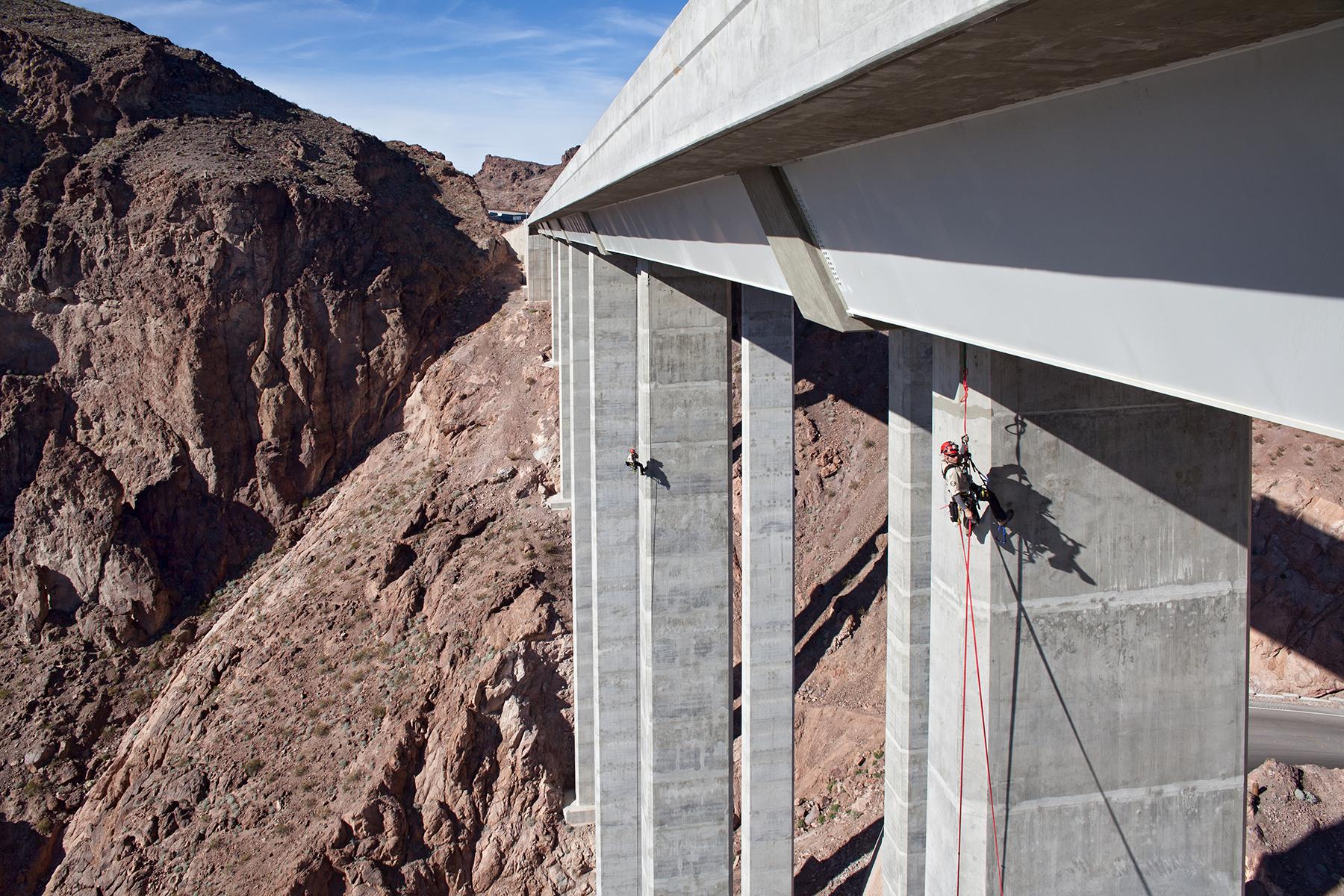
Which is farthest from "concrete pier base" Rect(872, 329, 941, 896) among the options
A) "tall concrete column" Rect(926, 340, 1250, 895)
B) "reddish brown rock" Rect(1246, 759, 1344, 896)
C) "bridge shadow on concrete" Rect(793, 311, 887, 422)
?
"bridge shadow on concrete" Rect(793, 311, 887, 422)

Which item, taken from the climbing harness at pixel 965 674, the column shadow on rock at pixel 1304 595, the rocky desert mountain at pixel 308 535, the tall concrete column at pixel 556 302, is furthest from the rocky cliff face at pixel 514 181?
the climbing harness at pixel 965 674

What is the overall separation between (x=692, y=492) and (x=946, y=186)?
9.34m

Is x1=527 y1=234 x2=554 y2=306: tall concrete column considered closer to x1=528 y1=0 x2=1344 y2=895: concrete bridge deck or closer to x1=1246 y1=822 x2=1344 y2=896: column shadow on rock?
x1=528 y1=0 x2=1344 y2=895: concrete bridge deck

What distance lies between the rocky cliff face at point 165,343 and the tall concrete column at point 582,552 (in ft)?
40.2

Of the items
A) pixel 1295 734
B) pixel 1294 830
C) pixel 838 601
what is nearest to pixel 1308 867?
pixel 1294 830

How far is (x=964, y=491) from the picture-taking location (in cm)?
424

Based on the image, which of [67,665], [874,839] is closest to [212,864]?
[67,665]

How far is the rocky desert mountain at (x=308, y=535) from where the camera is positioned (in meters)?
16.7

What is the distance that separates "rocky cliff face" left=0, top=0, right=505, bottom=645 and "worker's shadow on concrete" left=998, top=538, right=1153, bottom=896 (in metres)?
23.7

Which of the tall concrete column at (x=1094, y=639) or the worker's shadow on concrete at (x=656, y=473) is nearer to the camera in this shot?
the tall concrete column at (x=1094, y=639)

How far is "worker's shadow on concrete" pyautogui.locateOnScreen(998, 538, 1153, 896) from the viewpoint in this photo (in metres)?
4.35

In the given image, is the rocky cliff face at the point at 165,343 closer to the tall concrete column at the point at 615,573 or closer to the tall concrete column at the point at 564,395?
the tall concrete column at the point at 564,395

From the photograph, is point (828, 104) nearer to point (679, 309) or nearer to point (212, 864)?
point (679, 309)

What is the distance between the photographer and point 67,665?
2253cm
